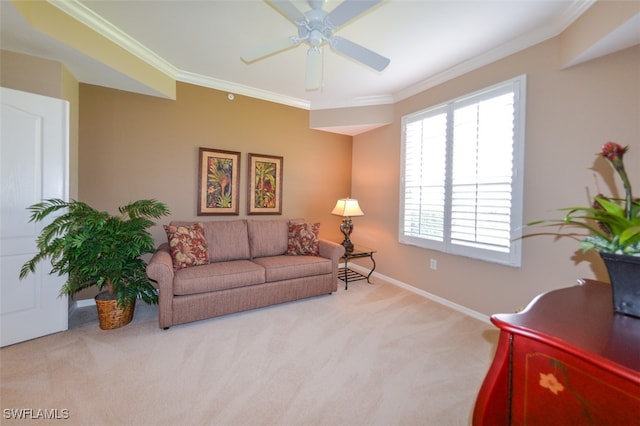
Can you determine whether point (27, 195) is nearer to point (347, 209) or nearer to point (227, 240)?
point (227, 240)

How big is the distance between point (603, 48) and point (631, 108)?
0.48m

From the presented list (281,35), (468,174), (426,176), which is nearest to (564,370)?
(468,174)

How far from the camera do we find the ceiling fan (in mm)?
1651

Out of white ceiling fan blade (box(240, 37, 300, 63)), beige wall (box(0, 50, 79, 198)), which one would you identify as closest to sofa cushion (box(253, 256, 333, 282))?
white ceiling fan blade (box(240, 37, 300, 63))

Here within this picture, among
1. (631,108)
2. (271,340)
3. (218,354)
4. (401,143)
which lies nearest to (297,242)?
(271,340)

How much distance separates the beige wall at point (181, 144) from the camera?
9.84 feet

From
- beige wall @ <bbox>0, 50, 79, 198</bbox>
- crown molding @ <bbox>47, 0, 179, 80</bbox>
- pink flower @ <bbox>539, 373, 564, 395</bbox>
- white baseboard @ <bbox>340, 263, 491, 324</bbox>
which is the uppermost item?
crown molding @ <bbox>47, 0, 179, 80</bbox>

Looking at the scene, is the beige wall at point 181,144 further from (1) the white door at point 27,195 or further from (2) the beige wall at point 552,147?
(2) the beige wall at point 552,147

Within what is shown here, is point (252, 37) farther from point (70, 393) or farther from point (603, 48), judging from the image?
point (70, 393)

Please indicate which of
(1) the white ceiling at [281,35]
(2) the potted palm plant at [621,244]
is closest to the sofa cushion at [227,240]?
(1) the white ceiling at [281,35]

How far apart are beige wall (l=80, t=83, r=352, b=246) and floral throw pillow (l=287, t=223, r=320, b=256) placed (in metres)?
0.57

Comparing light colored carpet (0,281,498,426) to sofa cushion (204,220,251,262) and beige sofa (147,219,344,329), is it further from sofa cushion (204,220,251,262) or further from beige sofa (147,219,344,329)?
sofa cushion (204,220,251,262)

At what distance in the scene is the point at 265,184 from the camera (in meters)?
4.00

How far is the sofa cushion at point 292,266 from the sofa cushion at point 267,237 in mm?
133
